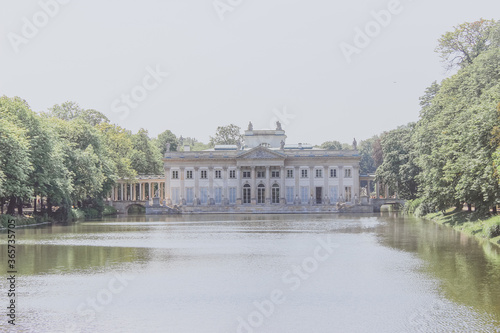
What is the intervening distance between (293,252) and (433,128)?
24526 mm

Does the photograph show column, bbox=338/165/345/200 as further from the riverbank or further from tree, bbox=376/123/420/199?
the riverbank

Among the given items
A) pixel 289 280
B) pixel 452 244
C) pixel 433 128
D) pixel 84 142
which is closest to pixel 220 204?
pixel 84 142

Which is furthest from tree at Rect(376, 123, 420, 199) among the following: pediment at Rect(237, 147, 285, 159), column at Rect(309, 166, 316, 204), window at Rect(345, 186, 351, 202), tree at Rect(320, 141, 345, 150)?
tree at Rect(320, 141, 345, 150)

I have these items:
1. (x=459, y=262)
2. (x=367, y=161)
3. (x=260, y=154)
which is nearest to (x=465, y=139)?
(x=459, y=262)

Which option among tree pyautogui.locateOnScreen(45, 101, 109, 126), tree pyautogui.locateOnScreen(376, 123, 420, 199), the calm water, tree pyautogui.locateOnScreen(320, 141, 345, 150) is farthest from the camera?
tree pyautogui.locateOnScreen(320, 141, 345, 150)

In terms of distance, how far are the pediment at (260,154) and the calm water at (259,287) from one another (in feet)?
198

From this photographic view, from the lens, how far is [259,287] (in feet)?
70.3

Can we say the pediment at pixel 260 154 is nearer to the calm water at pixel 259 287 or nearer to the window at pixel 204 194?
the window at pixel 204 194

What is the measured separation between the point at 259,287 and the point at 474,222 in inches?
1025

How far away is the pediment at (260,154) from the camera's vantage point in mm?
96500

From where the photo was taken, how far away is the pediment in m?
96.5

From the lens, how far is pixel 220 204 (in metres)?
97.6

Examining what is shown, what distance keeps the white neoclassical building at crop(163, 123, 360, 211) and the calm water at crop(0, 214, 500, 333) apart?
2413 inches

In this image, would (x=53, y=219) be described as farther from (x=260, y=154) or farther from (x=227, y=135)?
(x=227, y=135)
